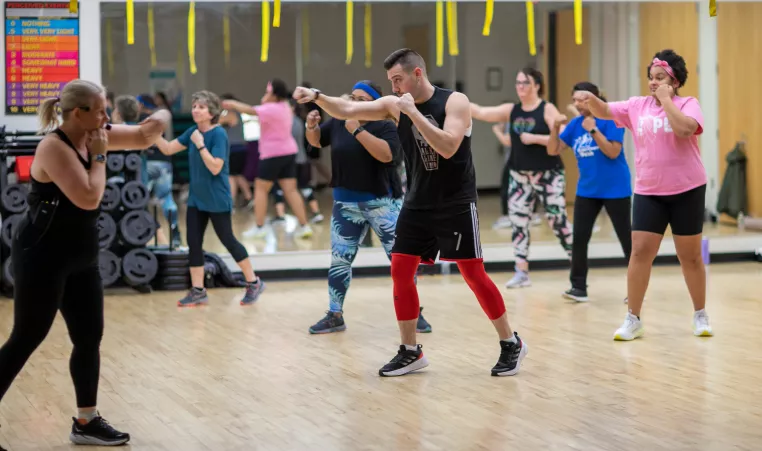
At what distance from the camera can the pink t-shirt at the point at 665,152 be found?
617 cm

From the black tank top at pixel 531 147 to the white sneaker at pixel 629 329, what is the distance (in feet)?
7.46

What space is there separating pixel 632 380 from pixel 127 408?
2508 millimetres

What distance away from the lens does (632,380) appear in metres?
5.43

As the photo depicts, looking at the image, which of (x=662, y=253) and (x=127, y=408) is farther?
(x=662, y=253)

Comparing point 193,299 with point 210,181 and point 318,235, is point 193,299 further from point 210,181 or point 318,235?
point 318,235

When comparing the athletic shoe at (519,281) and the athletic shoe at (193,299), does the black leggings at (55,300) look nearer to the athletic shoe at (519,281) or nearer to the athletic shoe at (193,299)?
the athletic shoe at (193,299)

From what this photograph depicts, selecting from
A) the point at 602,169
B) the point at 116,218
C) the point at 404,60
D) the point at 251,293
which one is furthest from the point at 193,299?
the point at 404,60

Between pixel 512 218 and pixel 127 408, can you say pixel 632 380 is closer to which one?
pixel 127 408

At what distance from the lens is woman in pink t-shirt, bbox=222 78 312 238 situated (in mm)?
11312

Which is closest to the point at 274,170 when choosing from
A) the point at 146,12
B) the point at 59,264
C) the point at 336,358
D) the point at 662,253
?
the point at 146,12

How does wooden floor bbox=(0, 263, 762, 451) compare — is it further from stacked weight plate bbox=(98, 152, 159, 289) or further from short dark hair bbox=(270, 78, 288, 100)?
short dark hair bbox=(270, 78, 288, 100)

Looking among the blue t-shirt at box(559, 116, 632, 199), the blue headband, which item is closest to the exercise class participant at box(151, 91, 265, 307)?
the blue headband

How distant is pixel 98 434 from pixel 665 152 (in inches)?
141

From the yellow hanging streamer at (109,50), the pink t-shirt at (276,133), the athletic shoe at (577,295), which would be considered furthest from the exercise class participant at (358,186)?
the yellow hanging streamer at (109,50)
